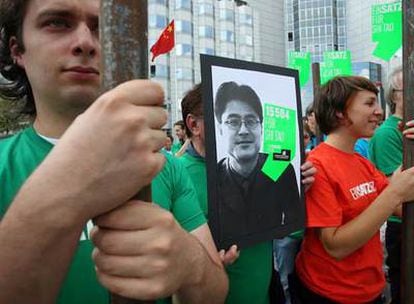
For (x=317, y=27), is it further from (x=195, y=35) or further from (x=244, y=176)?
(x=244, y=176)

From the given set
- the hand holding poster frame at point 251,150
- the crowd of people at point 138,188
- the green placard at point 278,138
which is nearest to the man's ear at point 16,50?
the crowd of people at point 138,188

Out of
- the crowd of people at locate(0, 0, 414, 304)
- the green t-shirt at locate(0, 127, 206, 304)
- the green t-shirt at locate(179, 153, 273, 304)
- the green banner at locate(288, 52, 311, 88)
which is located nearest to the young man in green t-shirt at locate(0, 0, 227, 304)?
the crowd of people at locate(0, 0, 414, 304)

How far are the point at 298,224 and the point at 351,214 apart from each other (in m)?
0.31

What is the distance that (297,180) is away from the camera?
80.7 inches

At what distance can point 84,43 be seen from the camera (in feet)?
4.00

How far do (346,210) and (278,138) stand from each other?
53cm

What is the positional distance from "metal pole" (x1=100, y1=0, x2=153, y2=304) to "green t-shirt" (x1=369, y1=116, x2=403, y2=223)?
2.53m

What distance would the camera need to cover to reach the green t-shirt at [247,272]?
6.87 ft

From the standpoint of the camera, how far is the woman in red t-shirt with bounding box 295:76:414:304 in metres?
2.04

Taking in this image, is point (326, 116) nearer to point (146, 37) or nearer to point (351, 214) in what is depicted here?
point (351, 214)

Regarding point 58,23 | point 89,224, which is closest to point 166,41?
point 58,23

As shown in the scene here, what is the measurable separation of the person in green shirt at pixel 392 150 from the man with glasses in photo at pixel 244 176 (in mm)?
1289

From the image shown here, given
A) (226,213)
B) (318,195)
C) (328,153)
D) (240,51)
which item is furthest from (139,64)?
(240,51)

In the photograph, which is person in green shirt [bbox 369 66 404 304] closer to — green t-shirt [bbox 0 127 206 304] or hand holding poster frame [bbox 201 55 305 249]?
hand holding poster frame [bbox 201 55 305 249]
